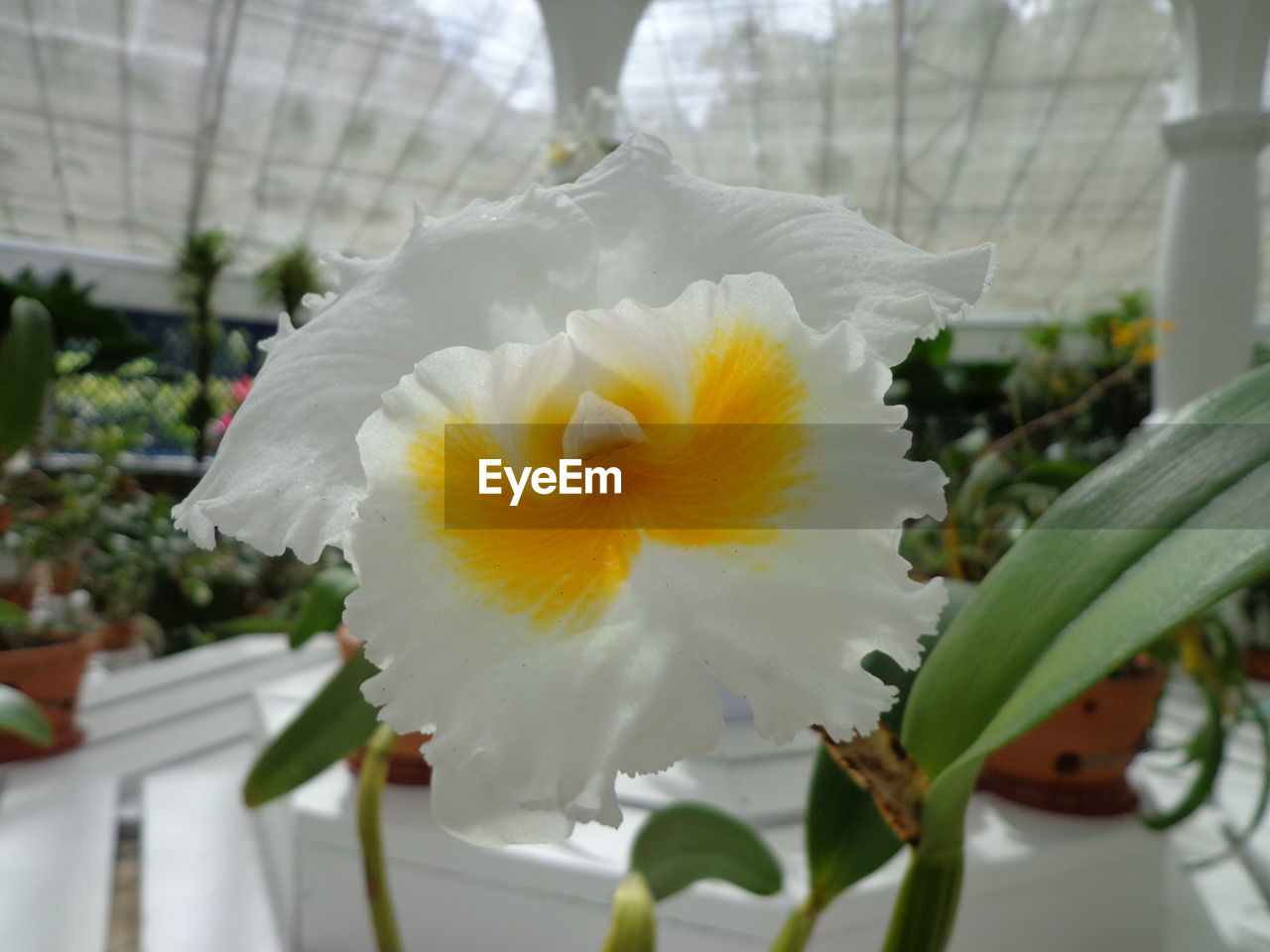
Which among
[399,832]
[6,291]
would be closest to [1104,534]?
[399,832]

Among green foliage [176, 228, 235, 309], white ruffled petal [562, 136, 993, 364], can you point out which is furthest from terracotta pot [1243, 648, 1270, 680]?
green foliage [176, 228, 235, 309]

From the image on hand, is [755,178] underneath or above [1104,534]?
above

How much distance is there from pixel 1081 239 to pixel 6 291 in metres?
9.36

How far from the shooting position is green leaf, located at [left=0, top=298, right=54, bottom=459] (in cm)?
97

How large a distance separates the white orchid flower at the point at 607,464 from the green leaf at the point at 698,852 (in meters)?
0.25

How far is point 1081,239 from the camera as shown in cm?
927

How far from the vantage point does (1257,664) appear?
2061mm

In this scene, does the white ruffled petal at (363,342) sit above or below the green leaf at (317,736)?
above

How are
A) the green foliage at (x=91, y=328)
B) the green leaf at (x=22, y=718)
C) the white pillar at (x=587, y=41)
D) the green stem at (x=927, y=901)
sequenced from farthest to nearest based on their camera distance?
the green foliage at (x=91, y=328)
the white pillar at (x=587, y=41)
the green leaf at (x=22, y=718)
the green stem at (x=927, y=901)

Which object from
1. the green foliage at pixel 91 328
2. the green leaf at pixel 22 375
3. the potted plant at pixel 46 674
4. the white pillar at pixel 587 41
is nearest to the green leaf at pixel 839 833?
the green leaf at pixel 22 375

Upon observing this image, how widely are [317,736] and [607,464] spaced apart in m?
0.31

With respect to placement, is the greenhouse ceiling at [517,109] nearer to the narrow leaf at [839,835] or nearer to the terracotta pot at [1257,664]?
the terracotta pot at [1257,664]

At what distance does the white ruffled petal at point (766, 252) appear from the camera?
247 millimetres

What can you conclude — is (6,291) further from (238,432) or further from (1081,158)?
(1081,158)
